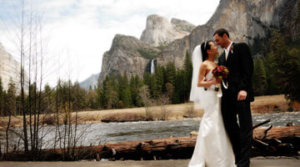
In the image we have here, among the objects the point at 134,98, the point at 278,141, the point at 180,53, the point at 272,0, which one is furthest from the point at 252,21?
the point at 278,141

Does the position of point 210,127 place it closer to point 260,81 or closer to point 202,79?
point 202,79

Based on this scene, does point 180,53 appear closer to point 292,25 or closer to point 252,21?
point 252,21

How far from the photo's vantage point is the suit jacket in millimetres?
3201

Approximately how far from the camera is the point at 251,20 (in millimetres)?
126312

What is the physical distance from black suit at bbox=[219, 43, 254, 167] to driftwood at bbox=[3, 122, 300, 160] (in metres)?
1.56

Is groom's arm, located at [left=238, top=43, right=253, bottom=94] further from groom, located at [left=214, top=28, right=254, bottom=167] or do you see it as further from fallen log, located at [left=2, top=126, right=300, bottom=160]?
fallen log, located at [left=2, top=126, right=300, bottom=160]

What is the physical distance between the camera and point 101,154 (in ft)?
18.8

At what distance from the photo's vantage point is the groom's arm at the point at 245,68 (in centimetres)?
319

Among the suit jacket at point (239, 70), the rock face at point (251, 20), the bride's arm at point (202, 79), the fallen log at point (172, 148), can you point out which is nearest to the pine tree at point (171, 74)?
the rock face at point (251, 20)

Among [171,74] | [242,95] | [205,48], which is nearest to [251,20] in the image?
[171,74]

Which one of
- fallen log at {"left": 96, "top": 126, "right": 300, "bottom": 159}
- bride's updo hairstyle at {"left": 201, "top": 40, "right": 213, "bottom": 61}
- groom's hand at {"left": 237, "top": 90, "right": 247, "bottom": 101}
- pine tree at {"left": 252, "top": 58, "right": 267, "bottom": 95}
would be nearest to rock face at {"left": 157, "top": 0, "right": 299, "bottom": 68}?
pine tree at {"left": 252, "top": 58, "right": 267, "bottom": 95}

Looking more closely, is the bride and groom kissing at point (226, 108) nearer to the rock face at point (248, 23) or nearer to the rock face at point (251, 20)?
the rock face at point (248, 23)

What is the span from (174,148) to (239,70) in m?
2.64

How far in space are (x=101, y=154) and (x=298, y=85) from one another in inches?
1242
